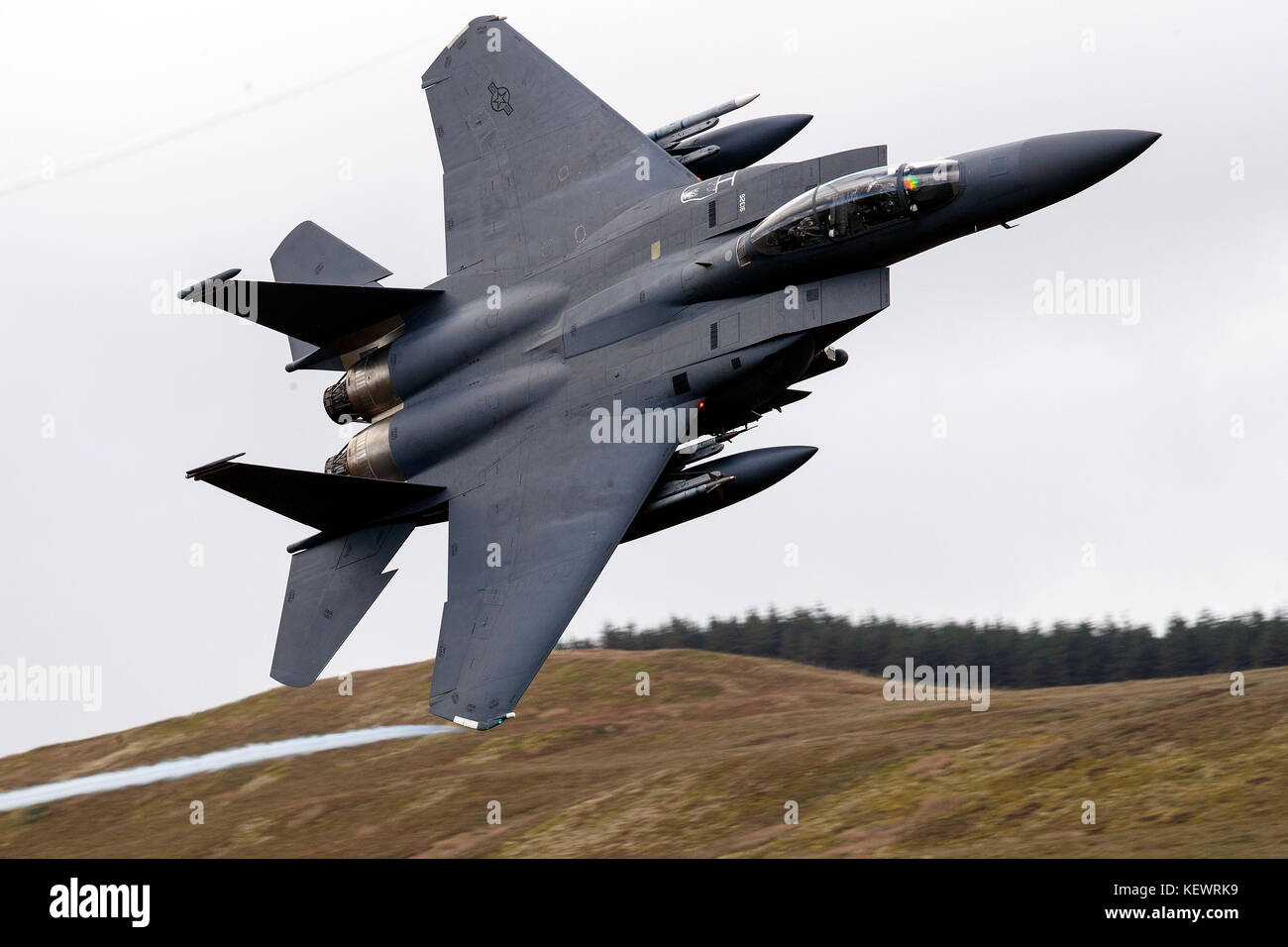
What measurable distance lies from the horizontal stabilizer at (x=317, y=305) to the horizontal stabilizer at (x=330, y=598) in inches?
134

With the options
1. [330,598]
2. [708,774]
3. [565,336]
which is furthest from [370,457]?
[708,774]

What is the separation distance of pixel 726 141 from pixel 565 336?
15.4 feet

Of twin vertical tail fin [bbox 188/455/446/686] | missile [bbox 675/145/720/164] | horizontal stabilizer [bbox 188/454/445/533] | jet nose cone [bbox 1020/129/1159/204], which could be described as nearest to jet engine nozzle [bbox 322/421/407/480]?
horizontal stabilizer [bbox 188/454/445/533]

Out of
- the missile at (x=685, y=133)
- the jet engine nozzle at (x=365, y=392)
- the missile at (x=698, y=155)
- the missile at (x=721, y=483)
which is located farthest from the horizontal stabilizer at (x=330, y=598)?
the missile at (x=685, y=133)

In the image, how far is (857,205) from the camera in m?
19.5

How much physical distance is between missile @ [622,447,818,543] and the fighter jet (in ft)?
0.12

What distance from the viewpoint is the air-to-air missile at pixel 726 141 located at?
944 inches

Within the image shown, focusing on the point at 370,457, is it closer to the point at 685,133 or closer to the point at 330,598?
the point at 330,598

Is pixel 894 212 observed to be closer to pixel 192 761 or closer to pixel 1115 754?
pixel 1115 754

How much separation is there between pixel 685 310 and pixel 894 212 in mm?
3405

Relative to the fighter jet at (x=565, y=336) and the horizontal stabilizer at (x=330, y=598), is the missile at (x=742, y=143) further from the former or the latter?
the horizontal stabilizer at (x=330, y=598)

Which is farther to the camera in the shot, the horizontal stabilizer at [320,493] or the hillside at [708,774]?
the hillside at [708,774]

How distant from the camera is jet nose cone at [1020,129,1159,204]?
728 inches
